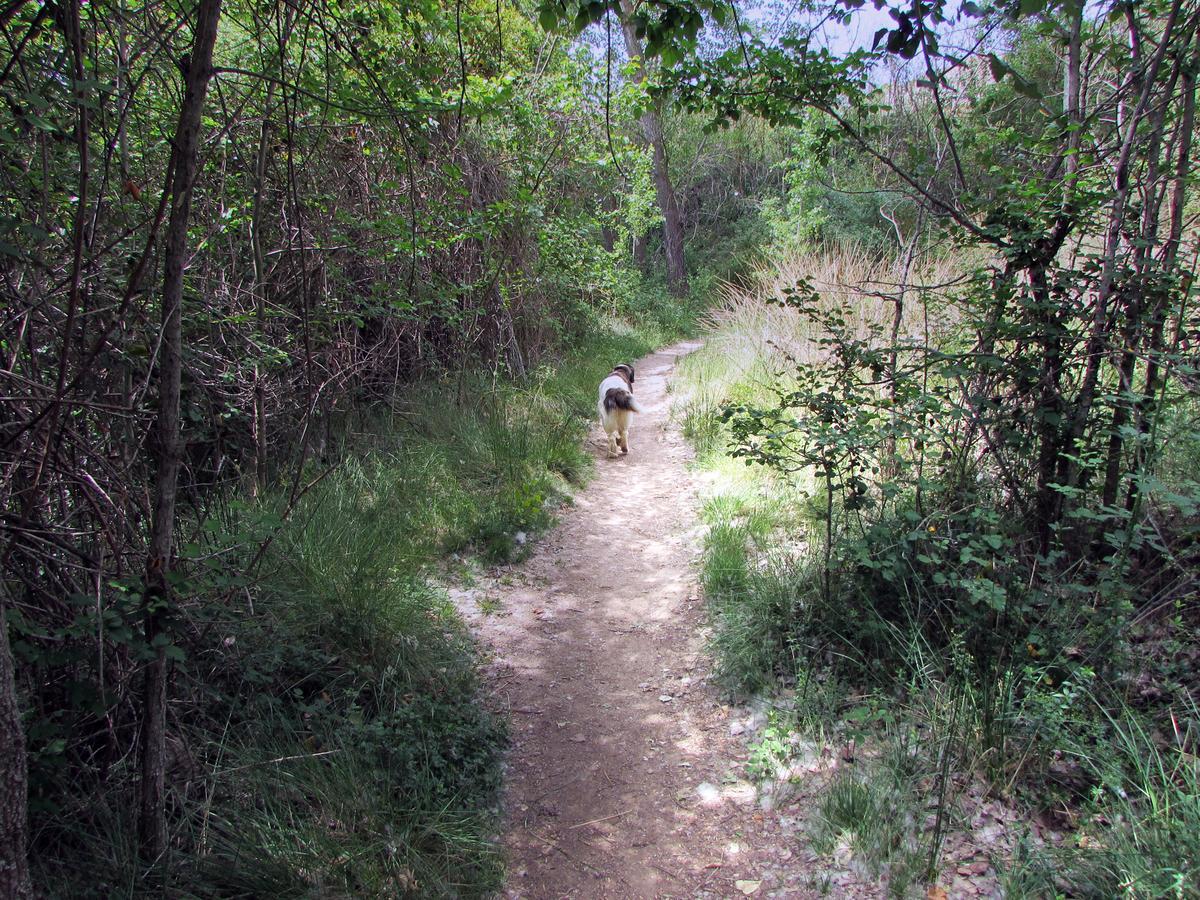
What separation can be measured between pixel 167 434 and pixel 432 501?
327cm

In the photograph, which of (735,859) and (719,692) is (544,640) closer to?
(719,692)

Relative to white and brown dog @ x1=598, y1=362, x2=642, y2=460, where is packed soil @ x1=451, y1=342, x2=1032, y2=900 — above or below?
below

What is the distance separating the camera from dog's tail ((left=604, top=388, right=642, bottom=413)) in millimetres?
7516

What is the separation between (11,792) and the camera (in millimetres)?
1667

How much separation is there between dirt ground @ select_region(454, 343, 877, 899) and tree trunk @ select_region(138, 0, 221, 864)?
128 cm

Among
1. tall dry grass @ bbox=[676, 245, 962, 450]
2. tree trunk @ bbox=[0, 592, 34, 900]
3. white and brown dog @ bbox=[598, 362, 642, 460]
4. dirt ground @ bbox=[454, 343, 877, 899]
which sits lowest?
dirt ground @ bbox=[454, 343, 877, 899]

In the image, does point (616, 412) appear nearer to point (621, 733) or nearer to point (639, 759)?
point (621, 733)

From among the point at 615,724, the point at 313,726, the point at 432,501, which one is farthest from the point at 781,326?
the point at 313,726

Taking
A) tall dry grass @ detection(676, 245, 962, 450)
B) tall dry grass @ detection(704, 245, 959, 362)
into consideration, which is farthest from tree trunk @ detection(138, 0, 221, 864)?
tall dry grass @ detection(704, 245, 959, 362)

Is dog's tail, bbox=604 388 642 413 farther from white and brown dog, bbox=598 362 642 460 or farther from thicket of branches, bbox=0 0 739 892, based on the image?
thicket of branches, bbox=0 0 739 892

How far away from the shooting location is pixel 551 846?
2.73 meters

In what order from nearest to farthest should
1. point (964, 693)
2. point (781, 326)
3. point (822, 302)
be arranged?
point (964, 693) → point (822, 302) → point (781, 326)

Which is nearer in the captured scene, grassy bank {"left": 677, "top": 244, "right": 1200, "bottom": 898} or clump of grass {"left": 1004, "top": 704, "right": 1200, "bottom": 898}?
clump of grass {"left": 1004, "top": 704, "right": 1200, "bottom": 898}

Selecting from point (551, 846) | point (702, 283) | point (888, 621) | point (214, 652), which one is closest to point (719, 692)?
point (888, 621)
